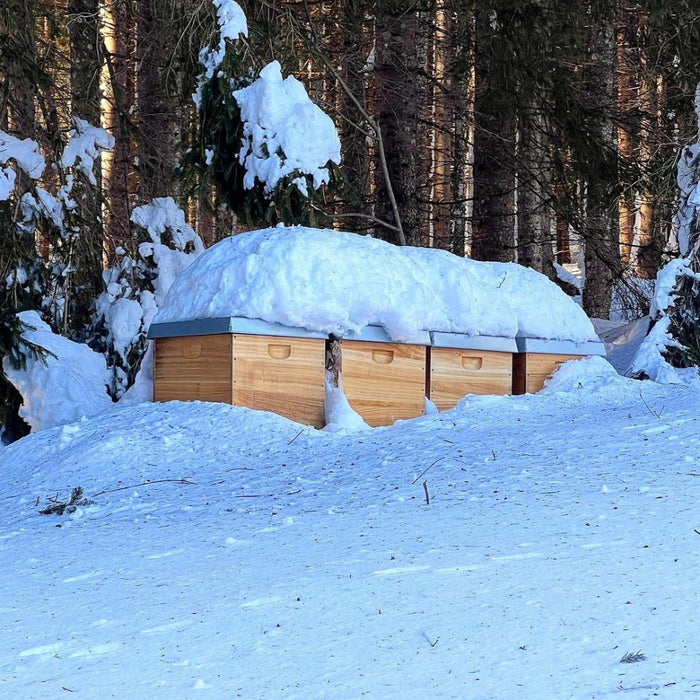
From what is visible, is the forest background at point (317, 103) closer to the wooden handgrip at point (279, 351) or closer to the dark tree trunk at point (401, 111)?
the dark tree trunk at point (401, 111)

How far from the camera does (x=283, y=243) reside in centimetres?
604

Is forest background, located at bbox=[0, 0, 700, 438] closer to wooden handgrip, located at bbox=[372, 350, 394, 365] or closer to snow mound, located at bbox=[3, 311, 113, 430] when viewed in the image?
snow mound, located at bbox=[3, 311, 113, 430]

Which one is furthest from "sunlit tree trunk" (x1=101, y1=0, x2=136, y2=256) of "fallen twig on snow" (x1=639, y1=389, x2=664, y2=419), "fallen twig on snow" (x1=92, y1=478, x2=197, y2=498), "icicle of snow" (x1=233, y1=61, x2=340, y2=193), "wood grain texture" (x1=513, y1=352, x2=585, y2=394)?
"fallen twig on snow" (x1=639, y1=389, x2=664, y2=419)

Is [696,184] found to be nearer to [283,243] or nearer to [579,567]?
[283,243]

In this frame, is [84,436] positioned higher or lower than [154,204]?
lower

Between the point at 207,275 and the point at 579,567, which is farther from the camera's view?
the point at 207,275

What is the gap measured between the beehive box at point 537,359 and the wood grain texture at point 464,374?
0.11m

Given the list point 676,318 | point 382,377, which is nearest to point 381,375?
point 382,377

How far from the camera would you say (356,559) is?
3.23m

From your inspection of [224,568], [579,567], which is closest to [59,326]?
[224,568]

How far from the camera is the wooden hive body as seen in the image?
19.5 ft

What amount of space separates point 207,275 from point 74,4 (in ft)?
21.0

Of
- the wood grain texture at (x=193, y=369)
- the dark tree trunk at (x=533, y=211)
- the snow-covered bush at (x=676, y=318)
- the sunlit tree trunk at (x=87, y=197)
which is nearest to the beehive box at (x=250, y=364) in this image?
the wood grain texture at (x=193, y=369)

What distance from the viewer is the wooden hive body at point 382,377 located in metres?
5.93
